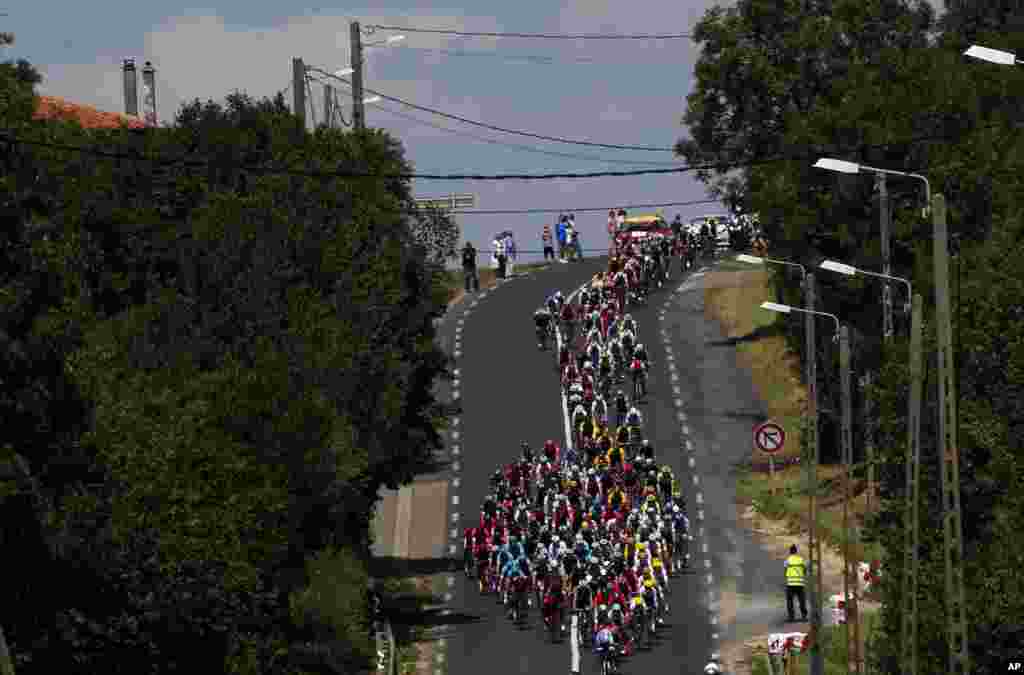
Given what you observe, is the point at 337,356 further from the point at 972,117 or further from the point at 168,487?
the point at 972,117

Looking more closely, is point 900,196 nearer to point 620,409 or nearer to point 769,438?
point 620,409

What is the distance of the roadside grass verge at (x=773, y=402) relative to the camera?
7138cm

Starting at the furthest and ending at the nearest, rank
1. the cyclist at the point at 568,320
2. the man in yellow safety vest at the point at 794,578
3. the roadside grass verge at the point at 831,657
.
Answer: the cyclist at the point at 568,320
the man in yellow safety vest at the point at 794,578
the roadside grass verge at the point at 831,657

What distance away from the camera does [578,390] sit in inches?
3027

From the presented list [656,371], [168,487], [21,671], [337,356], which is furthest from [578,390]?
[21,671]

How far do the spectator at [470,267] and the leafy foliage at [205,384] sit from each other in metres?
30.1

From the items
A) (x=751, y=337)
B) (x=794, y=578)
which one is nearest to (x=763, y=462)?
(x=751, y=337)

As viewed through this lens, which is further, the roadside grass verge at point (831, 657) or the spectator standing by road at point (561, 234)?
the spectator standing by road at point (561, 234)

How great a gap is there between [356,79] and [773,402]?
58.1 feet

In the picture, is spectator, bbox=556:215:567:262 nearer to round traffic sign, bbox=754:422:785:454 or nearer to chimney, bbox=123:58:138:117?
chimney, bbox=123:58:138:117

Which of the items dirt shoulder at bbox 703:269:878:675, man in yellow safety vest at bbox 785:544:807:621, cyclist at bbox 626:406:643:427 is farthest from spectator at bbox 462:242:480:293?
man in yellow safety vest at bbox 785:544:807:621

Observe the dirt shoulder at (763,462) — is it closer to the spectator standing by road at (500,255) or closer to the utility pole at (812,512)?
the utility pole at (812,512)

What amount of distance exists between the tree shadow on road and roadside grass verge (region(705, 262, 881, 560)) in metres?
0.05

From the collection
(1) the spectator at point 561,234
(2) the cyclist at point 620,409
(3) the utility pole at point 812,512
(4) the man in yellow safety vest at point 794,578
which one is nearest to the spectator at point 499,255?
(1) the spectator at point 561,234
